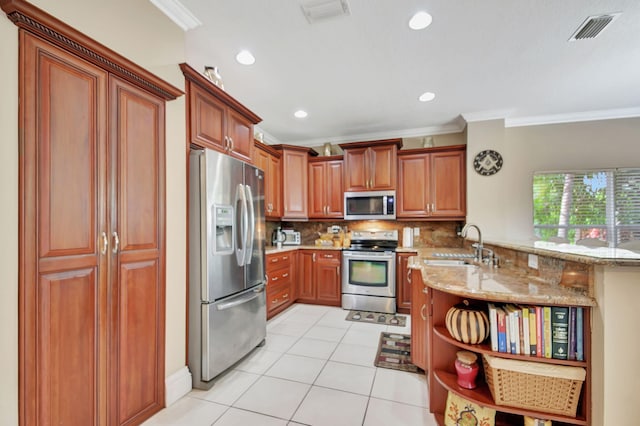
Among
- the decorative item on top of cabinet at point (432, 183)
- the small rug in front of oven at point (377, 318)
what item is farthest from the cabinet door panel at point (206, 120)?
the decorative item on top of cabinet at point (432, 183)

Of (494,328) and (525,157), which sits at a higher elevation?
(525,157)

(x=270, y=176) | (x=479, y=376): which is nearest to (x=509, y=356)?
(x=479, y=376)

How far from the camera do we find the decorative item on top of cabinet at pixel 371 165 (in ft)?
13.5

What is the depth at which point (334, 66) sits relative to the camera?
8.57 ft

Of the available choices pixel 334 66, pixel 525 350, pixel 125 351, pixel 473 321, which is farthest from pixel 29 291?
pixel 334 66

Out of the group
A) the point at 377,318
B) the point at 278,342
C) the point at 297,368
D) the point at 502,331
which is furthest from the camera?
the point at 377,318

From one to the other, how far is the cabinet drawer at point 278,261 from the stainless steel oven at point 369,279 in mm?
817

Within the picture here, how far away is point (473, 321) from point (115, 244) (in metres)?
1.99

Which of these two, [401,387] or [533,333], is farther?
[401,387]

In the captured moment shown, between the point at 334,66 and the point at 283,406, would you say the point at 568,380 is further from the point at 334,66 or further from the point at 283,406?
the point at 334,66

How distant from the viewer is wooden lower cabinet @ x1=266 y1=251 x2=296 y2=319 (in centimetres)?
352

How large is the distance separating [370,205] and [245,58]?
8.49 ft

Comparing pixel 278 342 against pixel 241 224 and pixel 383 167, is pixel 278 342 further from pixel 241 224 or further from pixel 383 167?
pixel 383 167

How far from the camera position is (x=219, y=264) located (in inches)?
84.0
